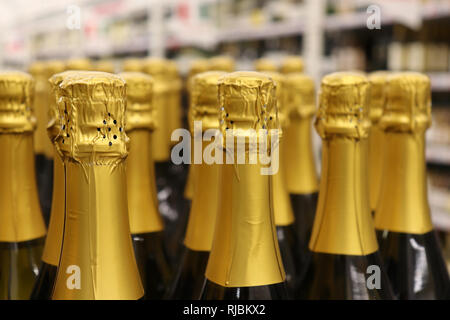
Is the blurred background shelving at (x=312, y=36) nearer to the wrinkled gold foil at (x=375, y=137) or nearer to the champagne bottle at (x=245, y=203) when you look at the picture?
the wrinkled gold foil at (x=375, y=137)

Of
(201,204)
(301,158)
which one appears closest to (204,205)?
(201,204)

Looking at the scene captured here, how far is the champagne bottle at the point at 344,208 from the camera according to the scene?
44 centimetres

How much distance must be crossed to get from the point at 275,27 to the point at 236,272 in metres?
2.21

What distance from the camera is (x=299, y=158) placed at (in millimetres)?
691

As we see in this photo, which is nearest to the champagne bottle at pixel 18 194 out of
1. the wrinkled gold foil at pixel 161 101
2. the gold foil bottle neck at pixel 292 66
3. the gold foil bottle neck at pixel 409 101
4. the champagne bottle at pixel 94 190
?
the champagne bottle at pixel 94 190

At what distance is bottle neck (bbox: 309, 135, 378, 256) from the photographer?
469 millimetres

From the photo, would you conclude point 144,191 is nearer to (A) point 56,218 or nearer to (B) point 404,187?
(A) point 56,218

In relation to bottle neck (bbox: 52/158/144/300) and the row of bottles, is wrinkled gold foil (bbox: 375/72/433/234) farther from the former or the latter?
bottle neck (bbox: 52/158/144/300)

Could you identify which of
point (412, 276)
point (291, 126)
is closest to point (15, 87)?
point (291, 126)

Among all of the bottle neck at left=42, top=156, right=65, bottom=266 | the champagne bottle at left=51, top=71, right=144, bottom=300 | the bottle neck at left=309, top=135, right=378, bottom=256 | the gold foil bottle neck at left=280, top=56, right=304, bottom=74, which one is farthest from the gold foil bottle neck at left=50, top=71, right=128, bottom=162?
the gold foil bottle neck at left=280, top=56, right=304, bottom=74

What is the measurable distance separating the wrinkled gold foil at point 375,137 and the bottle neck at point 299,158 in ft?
0.26

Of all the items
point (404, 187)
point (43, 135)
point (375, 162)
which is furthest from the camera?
point (43, 135)

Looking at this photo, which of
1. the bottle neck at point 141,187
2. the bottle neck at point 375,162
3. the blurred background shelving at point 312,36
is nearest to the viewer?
the bottle neck at point 141,187

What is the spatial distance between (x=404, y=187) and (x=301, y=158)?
0.17 metres
